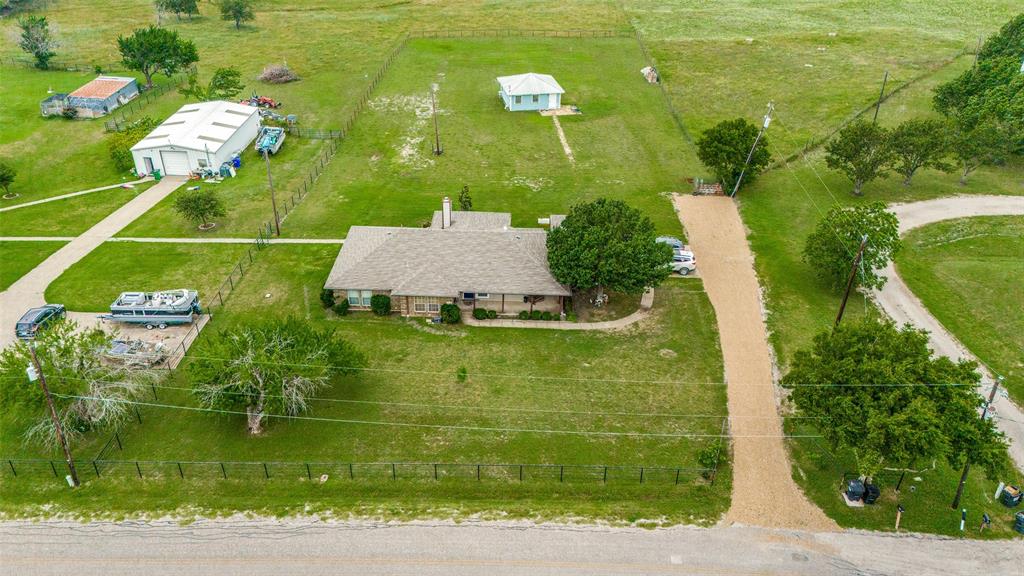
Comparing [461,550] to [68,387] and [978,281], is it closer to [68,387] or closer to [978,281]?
[68,387]

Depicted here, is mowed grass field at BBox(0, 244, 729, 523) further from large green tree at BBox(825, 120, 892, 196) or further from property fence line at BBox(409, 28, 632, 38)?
property fence line at BBox(409, 28, 632, 38)

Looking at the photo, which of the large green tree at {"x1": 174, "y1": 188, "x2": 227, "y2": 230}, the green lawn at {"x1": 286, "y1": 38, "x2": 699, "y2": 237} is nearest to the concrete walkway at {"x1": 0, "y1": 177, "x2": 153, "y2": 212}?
the large green tree at {"x1": 174, "y1": 188, "x2": 227, "y2": 230}

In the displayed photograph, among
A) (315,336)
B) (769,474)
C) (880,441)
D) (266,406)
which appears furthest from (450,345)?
(880,441)

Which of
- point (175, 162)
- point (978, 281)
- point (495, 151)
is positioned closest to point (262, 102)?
point (175, 162)

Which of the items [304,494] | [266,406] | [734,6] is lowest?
[304,494]

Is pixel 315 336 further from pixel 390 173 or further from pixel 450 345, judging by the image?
pixel 390 173

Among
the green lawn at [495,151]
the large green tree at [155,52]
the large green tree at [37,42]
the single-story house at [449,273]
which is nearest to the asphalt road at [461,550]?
the single-story house at [449,273]

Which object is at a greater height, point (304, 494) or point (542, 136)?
point (542, 136)
